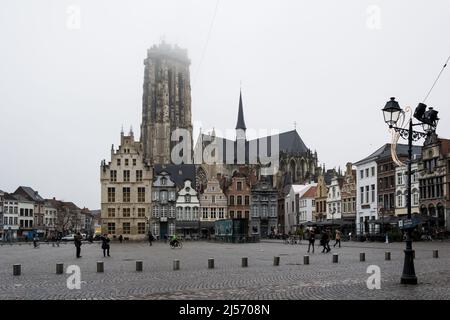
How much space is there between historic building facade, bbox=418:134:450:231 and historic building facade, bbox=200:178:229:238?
111 feet

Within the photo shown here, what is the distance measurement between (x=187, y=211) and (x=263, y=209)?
1292 cm

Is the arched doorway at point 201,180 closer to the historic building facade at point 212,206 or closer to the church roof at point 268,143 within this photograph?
the historic building facade at point 212,206

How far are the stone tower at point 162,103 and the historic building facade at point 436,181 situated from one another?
6657 centimetres

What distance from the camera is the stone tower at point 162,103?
119 m

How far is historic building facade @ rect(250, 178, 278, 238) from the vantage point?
3597 inches

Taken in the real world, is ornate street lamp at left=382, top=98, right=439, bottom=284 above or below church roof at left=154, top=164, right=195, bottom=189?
below

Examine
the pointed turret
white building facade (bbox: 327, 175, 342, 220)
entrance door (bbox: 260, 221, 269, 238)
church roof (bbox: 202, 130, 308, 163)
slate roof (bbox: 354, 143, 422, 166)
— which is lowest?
entrance door (bbox: 260, 221, 269, 238)

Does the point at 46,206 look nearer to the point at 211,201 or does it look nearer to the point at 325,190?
the point at 211,201

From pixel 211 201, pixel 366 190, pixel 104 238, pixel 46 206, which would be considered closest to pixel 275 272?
pixel 104 238

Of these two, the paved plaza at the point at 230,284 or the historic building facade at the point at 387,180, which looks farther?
the historic building facade at the point at 387,180

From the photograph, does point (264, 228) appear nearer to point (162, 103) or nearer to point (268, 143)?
point (268, 143)

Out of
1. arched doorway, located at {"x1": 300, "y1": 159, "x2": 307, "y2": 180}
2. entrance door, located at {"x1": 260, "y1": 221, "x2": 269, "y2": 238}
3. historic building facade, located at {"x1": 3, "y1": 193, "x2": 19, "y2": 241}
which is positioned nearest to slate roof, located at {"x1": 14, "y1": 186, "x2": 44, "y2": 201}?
historic building facade, located at {"x1": 3, "y1": 193, "x2": 19, "y2": 241}

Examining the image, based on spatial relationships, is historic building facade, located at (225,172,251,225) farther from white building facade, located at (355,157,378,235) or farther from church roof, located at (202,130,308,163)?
church roof, located at (202,130,308,163)

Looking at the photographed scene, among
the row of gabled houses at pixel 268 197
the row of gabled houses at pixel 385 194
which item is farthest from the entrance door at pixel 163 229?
the row of gabled houses at pixel 385 194
